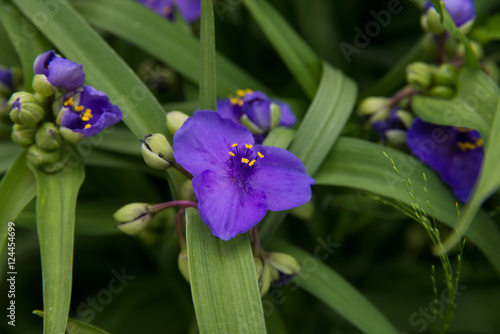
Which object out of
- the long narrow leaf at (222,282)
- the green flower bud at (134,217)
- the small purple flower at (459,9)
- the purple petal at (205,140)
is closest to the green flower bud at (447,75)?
the small purple flower at (459,9)

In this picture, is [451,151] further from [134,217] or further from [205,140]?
[134,217]

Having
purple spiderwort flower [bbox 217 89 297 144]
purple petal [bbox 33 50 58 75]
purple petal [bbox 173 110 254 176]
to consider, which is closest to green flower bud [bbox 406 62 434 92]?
purple spiderwort flower [bbox 217 89 297 144]

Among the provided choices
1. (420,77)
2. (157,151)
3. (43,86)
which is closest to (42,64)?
(43,86)

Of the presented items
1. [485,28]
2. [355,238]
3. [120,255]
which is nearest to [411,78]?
[485,28]

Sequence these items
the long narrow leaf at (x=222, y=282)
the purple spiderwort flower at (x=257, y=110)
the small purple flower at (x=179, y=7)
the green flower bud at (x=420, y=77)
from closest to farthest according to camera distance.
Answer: the long narrow leaf at (x=222, y=282)
the purple spiderwort flower at (x=257, y=110)
the green flower bud at (x=420, y=77)
the small purple flower at (x=179, y=7)

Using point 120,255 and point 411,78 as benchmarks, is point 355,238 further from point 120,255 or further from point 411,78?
point 120,255

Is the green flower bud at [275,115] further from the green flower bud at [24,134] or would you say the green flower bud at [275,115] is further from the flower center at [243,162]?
the green flower bud at [24,134]

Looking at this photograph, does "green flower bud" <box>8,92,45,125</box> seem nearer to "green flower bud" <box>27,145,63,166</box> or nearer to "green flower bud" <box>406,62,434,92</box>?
"green flower bud" <box>27,145,63,166</box>
